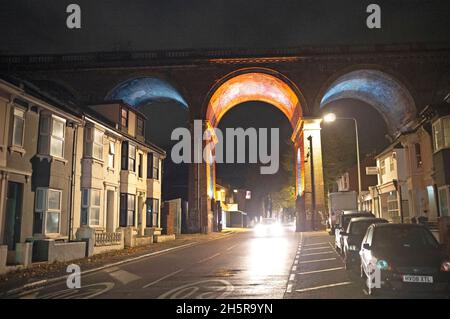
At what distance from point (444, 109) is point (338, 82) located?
20.4 metres

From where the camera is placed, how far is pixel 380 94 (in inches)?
1795

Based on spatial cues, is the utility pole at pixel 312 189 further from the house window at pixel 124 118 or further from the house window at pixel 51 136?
the house window at pixel 51 136

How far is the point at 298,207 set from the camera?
42.4 metres

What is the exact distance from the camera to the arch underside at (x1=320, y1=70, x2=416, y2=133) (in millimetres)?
41375

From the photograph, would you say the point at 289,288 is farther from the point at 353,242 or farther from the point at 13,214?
the point at 13,214

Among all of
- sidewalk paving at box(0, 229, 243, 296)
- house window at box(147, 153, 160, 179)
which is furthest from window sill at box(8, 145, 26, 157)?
house window at box(147, 153, 160, 179)

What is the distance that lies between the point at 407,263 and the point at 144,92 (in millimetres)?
41841

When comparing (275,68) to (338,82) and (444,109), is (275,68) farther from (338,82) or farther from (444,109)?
(444,109)

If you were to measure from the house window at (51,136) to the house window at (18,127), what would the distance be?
1202 mm

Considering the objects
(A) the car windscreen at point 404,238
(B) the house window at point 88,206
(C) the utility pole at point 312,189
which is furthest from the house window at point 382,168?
(A) the car windscreen at point 404,238
